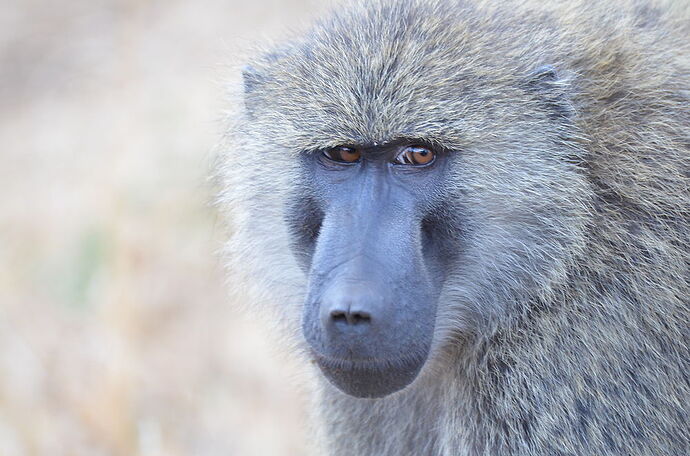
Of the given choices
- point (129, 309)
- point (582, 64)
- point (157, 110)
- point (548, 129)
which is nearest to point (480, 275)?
point (548, 129)

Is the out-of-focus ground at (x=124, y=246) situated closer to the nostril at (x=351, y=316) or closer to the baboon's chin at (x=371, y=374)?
the baboon's chin at (x=371, y=374)

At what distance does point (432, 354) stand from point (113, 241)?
2.98 m

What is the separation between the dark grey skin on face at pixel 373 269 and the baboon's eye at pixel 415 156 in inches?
0.5

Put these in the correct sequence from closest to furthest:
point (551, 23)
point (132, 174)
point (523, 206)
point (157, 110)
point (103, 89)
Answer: point (523, 206)
point (551, 23)
point (132, 174)
point (157, 110)
point (103, 89)

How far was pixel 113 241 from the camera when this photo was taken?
5574 millimetres

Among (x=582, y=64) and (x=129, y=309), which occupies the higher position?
(x=582, y=64)

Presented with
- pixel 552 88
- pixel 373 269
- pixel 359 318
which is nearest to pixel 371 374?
pixel 359 318

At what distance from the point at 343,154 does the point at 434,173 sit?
0.95 ft

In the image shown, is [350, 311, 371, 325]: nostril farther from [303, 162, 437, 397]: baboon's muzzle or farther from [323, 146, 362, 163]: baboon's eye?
[323, 146, 362, 163]: baboon's eye

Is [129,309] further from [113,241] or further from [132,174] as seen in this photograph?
[132,174]

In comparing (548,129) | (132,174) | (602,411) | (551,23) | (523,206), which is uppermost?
(551,23)

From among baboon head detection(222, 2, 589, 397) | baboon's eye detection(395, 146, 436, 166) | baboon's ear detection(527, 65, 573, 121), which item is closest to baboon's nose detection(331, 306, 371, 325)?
baboon head detection(222, 2, 589, 397)

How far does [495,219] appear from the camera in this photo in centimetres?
304

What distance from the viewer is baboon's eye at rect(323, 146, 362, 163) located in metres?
3.05
